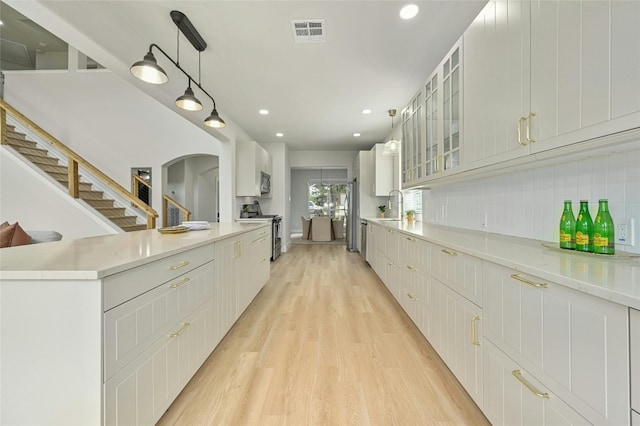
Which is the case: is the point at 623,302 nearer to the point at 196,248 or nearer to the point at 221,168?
the point at 196,248

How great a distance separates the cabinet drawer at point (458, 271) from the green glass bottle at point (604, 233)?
1.52 ft

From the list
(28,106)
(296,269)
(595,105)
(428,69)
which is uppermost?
(28,106)

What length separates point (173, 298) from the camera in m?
1.40

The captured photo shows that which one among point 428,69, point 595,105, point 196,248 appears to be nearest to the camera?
point 595,105

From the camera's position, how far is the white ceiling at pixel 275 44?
2.01 m

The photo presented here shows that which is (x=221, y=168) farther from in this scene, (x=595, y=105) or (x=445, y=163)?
(x=595, y=105)

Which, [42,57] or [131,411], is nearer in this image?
[131,411]

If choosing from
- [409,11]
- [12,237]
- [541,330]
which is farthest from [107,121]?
[541,330]

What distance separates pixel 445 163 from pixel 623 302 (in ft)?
6.12

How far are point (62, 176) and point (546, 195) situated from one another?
22.8 feet

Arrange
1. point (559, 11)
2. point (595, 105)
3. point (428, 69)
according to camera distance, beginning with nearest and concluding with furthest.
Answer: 1. point (595, 105)
2. point (559, 11)
3. point (428, 69)

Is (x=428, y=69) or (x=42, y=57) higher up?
(x=42, y=57)

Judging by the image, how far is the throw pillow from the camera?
2.54 metres

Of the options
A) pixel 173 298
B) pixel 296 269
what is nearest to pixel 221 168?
pixel 296 269
